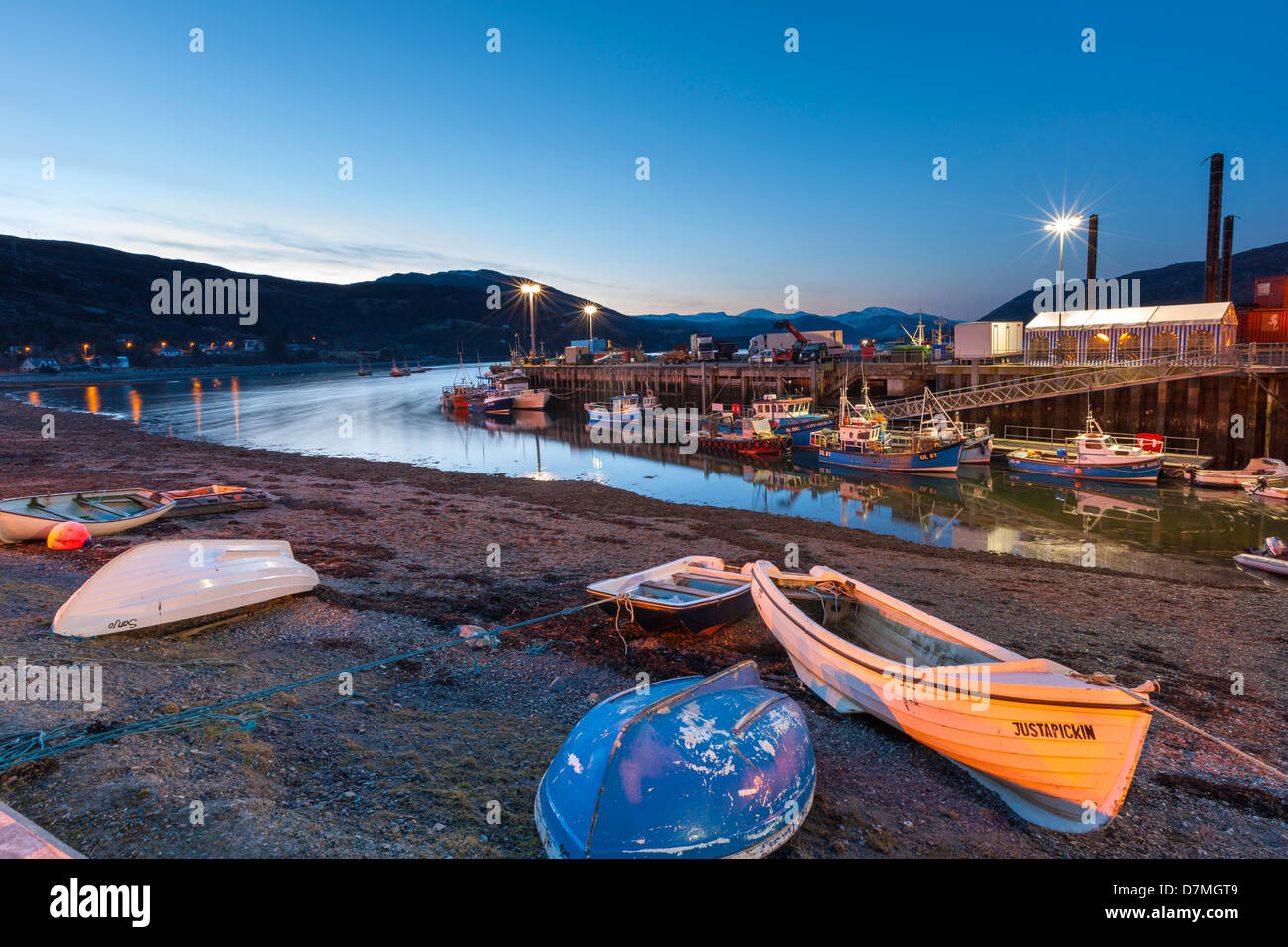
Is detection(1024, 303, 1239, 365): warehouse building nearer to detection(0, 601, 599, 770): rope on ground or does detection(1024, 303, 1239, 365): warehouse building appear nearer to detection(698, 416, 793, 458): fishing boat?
detection(698, 416, 793, 458): fishing boat

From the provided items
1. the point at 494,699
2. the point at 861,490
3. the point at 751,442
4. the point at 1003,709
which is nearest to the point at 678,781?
the point at 1003,709

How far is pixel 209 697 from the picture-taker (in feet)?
24.5

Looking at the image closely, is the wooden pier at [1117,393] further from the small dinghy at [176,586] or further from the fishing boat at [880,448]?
the small dinghy at [176,586]

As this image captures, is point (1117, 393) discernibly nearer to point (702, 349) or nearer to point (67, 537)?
point (67, 537)

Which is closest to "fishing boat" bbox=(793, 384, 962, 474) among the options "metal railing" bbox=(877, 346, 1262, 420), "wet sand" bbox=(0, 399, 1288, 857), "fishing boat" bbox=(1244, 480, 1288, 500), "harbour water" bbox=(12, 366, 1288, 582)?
"harbour water" bbox=(12, 366, 1288, 582)

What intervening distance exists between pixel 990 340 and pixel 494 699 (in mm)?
46386

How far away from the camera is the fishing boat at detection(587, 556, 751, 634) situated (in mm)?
9928

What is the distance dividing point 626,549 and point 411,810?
11.2 meters

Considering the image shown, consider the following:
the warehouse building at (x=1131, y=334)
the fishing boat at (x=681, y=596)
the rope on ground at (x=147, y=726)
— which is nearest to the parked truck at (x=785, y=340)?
the warehouse building at (x=1131, y=334)

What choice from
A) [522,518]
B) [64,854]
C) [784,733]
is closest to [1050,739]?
[784,733]

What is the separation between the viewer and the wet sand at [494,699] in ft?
17.7

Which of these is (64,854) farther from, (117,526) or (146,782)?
(117,526)

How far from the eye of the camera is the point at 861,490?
29.9m

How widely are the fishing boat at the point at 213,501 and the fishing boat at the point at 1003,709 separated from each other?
57.1 feet
